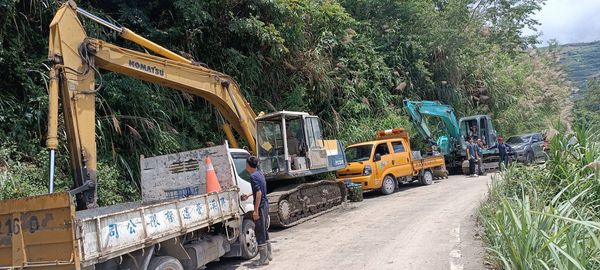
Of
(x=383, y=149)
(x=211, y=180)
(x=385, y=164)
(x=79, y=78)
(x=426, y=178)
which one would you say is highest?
(x=79, y=78)

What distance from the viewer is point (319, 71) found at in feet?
61.8

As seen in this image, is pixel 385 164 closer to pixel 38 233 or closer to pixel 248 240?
pixel 248 240

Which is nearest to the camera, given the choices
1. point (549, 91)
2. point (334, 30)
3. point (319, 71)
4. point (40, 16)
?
point (40, 16)

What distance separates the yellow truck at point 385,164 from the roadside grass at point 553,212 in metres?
5.85

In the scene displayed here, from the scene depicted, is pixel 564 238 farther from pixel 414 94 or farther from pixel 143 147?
pixel 414 94

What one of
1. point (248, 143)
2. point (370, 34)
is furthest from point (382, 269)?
point (370, 34)

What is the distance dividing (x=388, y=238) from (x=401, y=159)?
336 inches

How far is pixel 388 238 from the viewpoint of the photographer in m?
9.10

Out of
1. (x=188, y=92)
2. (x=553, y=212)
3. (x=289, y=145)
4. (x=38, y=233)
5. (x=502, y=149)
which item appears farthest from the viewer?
(x=502, y=149)

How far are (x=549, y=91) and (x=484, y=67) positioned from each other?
11161mm

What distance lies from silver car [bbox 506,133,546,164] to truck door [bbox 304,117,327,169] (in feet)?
37.8

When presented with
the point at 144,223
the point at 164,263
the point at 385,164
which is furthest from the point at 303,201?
the point at 144,223

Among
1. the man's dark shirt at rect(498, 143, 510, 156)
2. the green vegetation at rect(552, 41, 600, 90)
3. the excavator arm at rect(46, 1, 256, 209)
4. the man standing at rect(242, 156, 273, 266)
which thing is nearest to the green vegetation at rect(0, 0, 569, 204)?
the excavator arm at rect(46, 1, 256, 209)

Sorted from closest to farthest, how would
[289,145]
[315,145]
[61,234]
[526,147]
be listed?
[61,234], [289,145], [315,145], [526,147]
